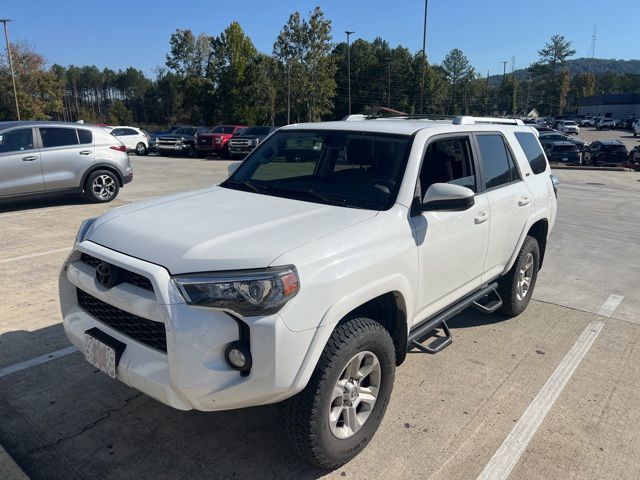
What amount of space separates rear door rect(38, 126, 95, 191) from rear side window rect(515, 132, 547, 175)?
328 inches

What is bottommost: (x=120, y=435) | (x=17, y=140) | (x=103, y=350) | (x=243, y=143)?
(x=120, y=435)

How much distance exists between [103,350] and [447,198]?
6.99 ft

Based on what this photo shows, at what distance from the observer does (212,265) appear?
2.44 metres

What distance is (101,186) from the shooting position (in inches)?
419

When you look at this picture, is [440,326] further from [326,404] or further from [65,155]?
[65,155]

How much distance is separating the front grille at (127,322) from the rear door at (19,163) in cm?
752

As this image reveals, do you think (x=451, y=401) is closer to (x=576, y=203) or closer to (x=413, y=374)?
(x=413, y=374)

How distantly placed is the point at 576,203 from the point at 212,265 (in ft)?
41.3

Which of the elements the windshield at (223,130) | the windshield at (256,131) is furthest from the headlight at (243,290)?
the windshield at (223,130)

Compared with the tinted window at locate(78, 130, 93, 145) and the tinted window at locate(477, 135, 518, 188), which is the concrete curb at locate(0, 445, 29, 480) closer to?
the tinted window at locate(477, 135, 518, 188)

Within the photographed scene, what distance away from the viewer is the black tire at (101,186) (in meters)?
10.4

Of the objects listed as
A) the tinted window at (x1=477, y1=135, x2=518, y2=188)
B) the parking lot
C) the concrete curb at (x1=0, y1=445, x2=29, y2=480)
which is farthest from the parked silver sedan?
the tinted window at (x1=477, y1=135, x2=518, y2=188)

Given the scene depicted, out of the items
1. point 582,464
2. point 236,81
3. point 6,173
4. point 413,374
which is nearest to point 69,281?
point 413,374

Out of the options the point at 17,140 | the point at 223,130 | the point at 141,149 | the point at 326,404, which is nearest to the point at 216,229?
the point at 326,404
